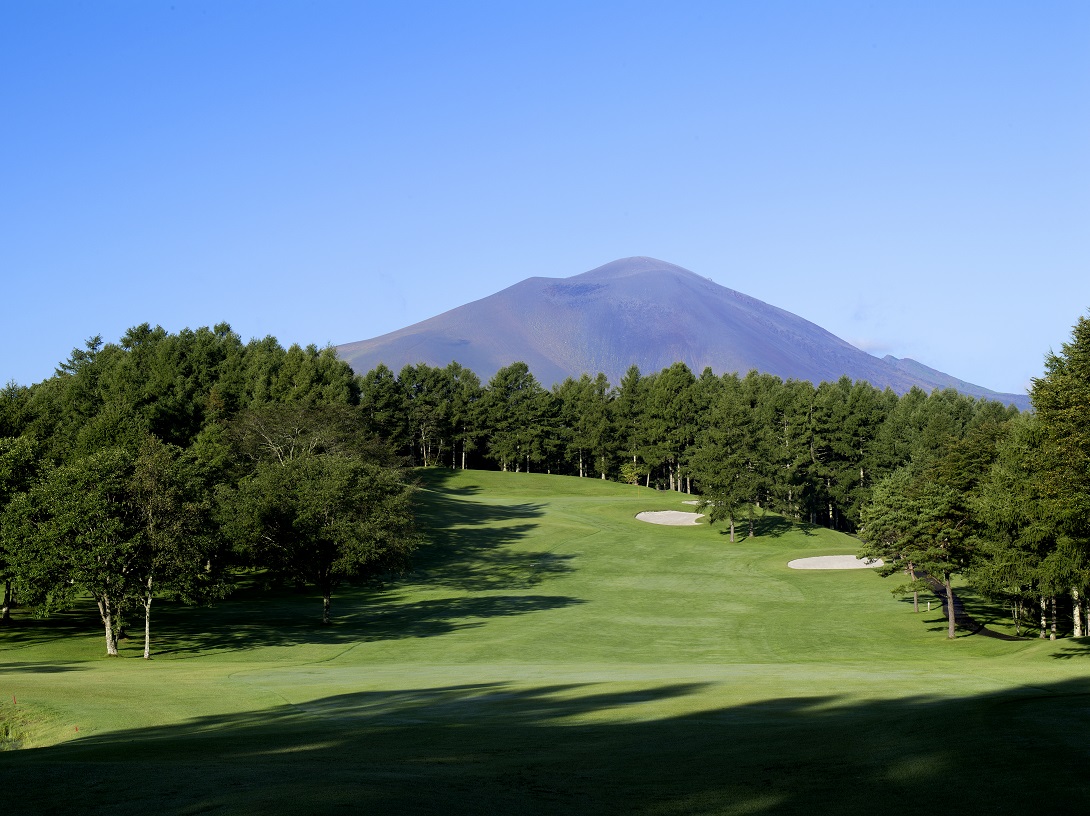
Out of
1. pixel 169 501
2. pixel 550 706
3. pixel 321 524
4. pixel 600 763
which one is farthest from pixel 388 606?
pixel 600 763

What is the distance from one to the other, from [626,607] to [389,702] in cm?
3147

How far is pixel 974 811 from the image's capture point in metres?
9.79

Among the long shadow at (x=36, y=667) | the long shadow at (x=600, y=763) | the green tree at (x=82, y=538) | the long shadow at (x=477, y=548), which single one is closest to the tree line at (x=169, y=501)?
the green tree at (x=82, y=538)

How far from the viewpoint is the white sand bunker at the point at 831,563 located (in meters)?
65.4

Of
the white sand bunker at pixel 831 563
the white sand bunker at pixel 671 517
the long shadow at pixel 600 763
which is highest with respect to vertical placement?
the long shadow at pixel 600 763

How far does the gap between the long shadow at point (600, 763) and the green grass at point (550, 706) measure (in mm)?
69

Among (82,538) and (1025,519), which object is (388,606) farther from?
(1025,519)

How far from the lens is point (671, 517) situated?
87.3 m

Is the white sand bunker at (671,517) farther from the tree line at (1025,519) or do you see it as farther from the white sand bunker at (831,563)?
the tree line at (1025,519)

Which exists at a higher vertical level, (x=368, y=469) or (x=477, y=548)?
(x=368, y=469)

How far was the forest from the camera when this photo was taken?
3822cm

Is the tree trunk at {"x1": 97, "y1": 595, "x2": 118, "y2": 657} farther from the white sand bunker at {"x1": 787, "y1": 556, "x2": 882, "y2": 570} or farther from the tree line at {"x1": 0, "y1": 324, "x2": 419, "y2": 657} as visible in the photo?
the white sand bunker at {"x1": 787, "y1": 556, "x2": 882, "y2": 570}

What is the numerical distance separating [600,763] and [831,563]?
57801 millimetres

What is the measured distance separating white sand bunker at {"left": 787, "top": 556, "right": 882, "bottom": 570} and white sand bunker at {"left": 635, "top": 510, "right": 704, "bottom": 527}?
17.7m
